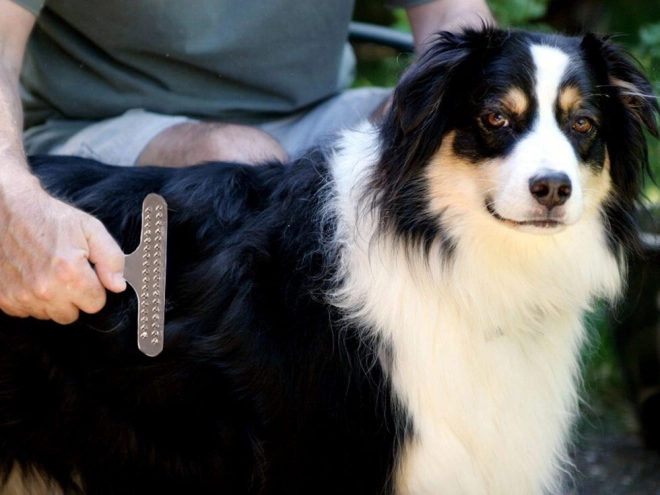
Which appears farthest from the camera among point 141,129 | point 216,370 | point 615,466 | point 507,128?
point 615,466

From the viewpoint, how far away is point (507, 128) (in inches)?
83.3

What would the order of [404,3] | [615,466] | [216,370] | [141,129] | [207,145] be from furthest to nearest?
1. [615,466]
2. [404,3]
3. [141,129]
4. [207,145]
5. [216,370]

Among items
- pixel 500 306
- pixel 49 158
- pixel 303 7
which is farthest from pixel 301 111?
pixel 500 306

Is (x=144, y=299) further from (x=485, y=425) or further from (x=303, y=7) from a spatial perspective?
(x=303, y=7)

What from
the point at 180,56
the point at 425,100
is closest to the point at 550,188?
the point at 425,100

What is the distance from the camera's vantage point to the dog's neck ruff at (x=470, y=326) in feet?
7.15

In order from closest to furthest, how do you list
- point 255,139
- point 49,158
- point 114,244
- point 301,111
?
point 114,244 < point 49,158 < point 255,139 < point 301,111

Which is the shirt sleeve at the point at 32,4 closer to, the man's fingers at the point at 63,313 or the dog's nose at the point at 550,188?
the man's fingers at the point at 63,313

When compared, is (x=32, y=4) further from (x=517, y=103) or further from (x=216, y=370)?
(x=517, y=103)

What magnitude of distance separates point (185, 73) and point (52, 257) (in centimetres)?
107

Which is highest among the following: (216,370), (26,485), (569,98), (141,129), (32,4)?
(569,98)

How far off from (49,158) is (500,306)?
1.20m

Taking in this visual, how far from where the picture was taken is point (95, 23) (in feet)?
8.98

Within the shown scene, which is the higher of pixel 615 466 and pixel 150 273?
pixel 150 273
